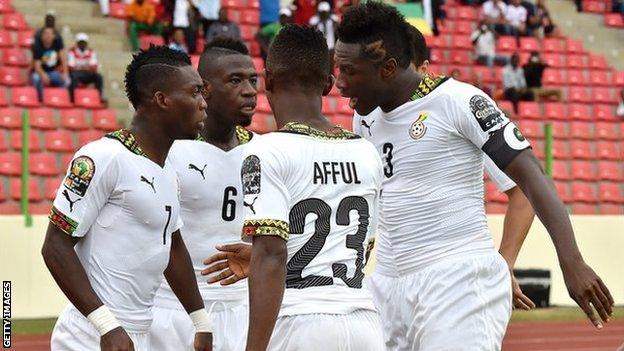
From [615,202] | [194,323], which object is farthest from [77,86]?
[194,323]

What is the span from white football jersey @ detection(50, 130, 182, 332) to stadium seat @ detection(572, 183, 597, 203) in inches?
639

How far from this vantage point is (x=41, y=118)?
18500 mm

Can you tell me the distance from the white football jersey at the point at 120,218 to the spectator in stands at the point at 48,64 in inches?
531

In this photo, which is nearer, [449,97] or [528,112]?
[449,97]

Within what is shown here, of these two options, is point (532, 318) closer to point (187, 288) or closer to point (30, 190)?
point (30, 190)

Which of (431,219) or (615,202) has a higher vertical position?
(431,219)

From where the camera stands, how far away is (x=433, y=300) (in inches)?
243

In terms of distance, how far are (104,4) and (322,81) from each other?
17.3 m

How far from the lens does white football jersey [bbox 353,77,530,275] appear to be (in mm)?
6172

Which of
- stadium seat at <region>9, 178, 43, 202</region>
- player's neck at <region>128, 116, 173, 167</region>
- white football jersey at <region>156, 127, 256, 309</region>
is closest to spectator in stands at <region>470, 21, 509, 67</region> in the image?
stadium seat at <region>9, 178, 43, 202</region>

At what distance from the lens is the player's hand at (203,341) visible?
253 inches

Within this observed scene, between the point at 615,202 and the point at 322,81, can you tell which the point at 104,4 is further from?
the point at 322,81

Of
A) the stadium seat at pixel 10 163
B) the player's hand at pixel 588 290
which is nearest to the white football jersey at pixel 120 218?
the player's hand at pixel 588 290

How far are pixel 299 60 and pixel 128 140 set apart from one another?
101 centimetres
